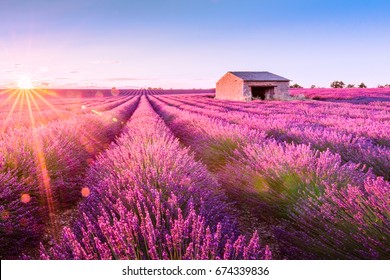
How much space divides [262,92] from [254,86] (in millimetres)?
2613

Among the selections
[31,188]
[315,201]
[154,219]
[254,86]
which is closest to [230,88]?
[254,86]

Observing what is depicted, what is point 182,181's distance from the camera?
2.36 metres

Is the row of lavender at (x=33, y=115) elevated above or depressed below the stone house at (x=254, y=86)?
below

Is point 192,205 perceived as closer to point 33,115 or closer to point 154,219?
point 154,219

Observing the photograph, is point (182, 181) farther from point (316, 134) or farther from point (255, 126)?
point (255, 126)

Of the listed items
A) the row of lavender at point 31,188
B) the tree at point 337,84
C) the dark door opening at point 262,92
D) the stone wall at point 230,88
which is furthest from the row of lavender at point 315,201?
the tree at point 337,84

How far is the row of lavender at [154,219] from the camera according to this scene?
1371 mm

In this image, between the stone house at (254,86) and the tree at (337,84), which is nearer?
the stone house at (254,86)

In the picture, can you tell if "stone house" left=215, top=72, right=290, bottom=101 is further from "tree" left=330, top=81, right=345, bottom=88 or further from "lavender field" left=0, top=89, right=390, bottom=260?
"tree" left=330, top=81, right=345, bottom=88

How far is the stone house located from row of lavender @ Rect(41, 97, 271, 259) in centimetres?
2314

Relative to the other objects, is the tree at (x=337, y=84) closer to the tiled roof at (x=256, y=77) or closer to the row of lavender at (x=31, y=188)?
the tiled roof at (x=256, y=77)

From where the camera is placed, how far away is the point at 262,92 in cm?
2864

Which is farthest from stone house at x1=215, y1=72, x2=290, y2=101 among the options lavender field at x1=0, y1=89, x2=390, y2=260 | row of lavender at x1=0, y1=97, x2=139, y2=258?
row of lavender at x1=0, y1=97, x2=139, y2=258

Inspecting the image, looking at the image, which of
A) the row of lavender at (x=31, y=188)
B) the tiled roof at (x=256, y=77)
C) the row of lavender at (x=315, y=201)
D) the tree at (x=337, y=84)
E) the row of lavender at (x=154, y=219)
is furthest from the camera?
the tree at (x=337, y=84)
